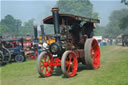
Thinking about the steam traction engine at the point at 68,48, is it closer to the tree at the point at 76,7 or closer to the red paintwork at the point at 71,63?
the red paintwork at the point at 71,63

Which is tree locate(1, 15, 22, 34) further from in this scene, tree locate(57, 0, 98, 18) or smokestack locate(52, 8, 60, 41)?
smokestack locate(52, 8, 60, 41)

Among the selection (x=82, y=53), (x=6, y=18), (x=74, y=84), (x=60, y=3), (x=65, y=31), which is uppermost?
(x=60, y=3)

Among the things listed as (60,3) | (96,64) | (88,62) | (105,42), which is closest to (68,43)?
(88,62)

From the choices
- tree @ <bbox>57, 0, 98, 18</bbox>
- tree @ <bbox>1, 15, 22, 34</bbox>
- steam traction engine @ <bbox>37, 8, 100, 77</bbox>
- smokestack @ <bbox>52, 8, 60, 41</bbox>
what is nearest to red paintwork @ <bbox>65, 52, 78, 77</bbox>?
steam traction engine @ <bbox>37, 8, 100, 77</bbox>

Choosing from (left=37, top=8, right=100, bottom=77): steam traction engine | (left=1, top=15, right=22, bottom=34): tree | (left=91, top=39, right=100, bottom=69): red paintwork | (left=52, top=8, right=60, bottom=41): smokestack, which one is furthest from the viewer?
(left=1, top=15, right=22, bottom=34): tree

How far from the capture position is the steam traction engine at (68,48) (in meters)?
6.95

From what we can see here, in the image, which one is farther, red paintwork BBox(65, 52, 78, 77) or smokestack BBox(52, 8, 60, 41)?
smokestack BBox(52, 8, 60, 41)

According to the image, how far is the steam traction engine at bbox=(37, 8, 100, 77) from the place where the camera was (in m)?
6.95

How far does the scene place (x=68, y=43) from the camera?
7.37 metres

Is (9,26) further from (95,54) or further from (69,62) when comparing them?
(69,62)

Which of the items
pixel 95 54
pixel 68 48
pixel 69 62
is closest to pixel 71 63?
pixel 69 62

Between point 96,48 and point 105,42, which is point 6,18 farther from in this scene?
point 96,48

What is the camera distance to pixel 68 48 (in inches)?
289

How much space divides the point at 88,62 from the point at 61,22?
6.14 feet
